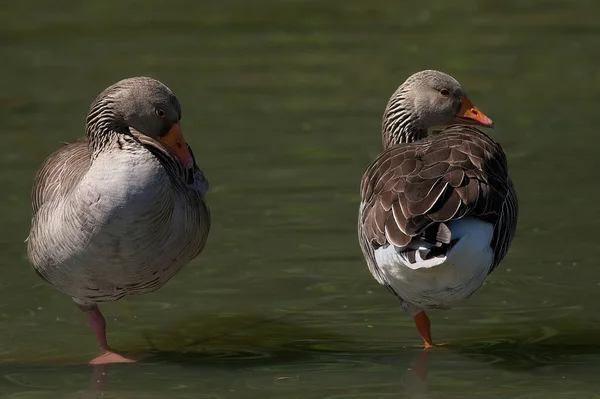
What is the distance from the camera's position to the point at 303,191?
1056 cm

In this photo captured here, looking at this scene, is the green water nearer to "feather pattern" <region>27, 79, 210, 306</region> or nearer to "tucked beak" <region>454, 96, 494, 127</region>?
"feather pattern" <region>27, 79, 210, 306</region>

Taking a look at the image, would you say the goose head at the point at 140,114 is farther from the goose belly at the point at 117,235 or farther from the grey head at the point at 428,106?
the grey head at the point at 428,106

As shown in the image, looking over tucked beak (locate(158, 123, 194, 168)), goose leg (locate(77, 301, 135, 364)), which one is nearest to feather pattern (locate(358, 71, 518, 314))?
tucked beak (locate(158, 123, 194, 168))

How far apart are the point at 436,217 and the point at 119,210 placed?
67.3 inches

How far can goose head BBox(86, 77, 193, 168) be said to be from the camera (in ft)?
23.6

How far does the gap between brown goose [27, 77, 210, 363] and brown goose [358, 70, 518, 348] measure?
1.13 m

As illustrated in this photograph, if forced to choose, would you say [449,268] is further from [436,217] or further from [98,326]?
[98,326]

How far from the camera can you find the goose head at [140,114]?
720 cm

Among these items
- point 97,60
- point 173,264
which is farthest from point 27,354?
point 97,60

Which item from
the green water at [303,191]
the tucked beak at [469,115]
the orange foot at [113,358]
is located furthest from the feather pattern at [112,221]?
the tucked beak at [469,115]

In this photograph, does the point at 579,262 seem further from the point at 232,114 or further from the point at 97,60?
the point at 97,60

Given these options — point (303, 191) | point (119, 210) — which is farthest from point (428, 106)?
point (119, 210)

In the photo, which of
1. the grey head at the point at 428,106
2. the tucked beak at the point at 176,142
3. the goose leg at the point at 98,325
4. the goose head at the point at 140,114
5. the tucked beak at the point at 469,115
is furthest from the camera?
the tucked beak at the point at 469,115

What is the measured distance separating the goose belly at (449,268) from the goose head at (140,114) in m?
1.37
